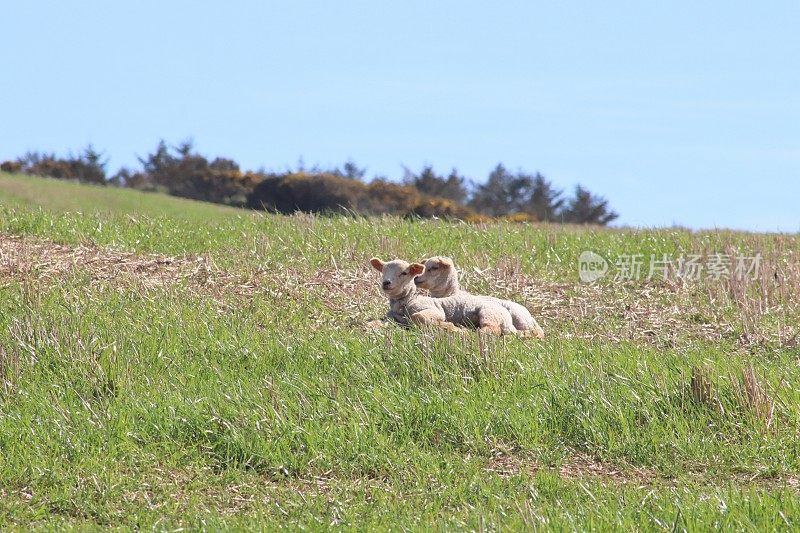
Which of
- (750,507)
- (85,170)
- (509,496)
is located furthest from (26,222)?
(85,170)

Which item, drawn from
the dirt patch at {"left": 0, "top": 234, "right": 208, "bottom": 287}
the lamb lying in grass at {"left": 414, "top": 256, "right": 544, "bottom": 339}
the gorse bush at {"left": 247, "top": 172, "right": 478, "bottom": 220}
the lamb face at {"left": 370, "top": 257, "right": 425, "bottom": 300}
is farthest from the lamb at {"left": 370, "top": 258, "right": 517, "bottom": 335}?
the gorse bush at {"left": 247, "top": 172, "right": 478, "bottom": 220}

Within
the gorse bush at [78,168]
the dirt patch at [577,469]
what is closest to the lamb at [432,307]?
the dirt patch at [577,469]

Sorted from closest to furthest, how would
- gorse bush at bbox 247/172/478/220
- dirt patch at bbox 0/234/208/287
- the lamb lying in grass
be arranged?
the lamb lying in grass
dirt patch at bbox 0/234/208/287
gorse bush at bbox 247/172/478/220

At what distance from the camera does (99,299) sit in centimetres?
1305

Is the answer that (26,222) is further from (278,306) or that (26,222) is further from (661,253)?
(661,253)

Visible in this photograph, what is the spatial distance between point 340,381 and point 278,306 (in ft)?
11.6

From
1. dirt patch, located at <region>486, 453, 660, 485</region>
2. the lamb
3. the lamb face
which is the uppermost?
the lamb face

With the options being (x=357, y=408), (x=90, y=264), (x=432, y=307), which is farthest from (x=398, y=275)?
(x=90, y=264)

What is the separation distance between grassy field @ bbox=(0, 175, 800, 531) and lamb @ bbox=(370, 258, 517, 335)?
547 millimetres

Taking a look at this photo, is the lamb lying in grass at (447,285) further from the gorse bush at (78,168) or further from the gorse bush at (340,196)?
the gorse bush at (78,168)

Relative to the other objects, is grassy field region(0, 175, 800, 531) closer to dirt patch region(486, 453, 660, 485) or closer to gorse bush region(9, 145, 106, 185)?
dirt patch region(486, 453, 660, 485)

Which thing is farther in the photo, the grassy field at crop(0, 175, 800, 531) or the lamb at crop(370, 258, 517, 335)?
the lamb at crop(370, 258, 517, 335)

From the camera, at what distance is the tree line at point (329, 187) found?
160 ft

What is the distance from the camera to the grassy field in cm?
764
